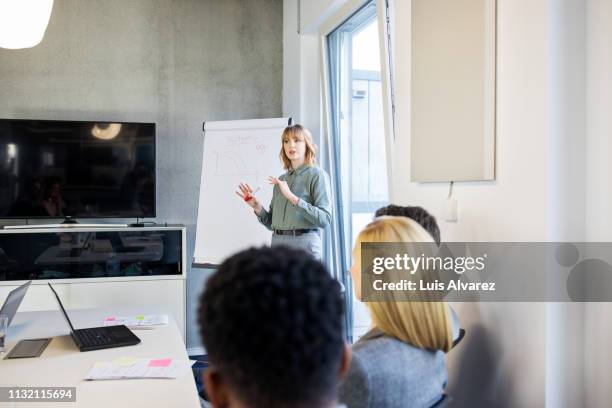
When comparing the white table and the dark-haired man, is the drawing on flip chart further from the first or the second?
the dark-haired man

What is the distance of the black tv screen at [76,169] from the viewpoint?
3705 millimetres

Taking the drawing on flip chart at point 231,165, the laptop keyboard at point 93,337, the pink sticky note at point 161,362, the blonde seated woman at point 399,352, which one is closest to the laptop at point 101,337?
the laptop keyboard at point 93,337

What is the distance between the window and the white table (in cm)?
153

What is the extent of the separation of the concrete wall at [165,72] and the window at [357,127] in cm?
91

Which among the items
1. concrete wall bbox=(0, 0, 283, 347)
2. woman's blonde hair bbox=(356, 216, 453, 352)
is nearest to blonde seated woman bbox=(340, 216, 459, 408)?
woman's blonde hair bbox=(356, 216, 453, 352)

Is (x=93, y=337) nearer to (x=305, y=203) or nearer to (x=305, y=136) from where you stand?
(x=305, y=203)

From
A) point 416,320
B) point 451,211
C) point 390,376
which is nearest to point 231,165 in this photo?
point 451,211

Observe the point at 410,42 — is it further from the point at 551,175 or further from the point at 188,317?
the point at 188,317

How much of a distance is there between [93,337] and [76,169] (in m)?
2.33

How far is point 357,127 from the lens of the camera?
339 cm

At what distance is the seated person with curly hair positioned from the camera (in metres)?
0.58

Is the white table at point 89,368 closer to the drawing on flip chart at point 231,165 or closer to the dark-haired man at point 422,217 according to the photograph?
the dark-haired man at point 422,217

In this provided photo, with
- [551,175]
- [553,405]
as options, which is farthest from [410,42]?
[553,405]

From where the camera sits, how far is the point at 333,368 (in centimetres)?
62
